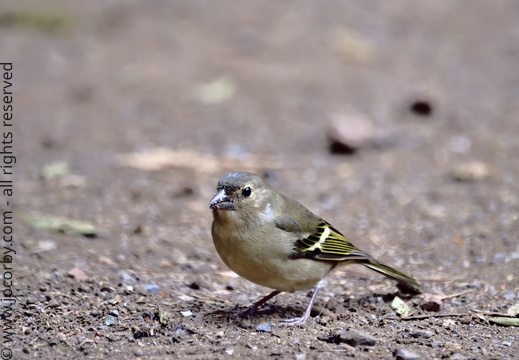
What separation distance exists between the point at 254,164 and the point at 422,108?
291 centimetres

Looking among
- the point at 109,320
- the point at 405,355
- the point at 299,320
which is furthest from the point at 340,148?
the point at 405,355

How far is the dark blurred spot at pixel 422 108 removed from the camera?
10.4m

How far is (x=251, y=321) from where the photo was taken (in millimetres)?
4965

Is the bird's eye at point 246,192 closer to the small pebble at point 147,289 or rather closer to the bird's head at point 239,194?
the bird's head at point 239,194

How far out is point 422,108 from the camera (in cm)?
1045

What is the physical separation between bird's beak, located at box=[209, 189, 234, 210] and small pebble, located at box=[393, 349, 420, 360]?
1.47m

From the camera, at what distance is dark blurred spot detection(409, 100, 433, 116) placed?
10445 millimetres

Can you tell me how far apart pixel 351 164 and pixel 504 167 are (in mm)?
1834

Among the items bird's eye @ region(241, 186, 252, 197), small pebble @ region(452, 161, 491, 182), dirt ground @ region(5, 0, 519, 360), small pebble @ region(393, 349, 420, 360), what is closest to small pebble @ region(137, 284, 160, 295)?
dirt ground @ region(5, 0, 519, 360)

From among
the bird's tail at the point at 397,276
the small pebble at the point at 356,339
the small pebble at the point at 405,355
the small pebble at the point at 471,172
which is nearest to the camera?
the small pebble at the point at 405,355

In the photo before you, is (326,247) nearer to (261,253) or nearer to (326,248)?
(326,248)

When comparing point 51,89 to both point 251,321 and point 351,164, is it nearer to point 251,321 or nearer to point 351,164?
point 351,164

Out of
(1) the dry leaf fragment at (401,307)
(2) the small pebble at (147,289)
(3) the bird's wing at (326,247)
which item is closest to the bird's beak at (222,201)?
(3) the bird's wing at (326,247)

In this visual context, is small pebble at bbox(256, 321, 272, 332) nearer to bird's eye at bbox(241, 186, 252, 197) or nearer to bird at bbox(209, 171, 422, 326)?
bird at bbox(209, 171, 422, 326)
